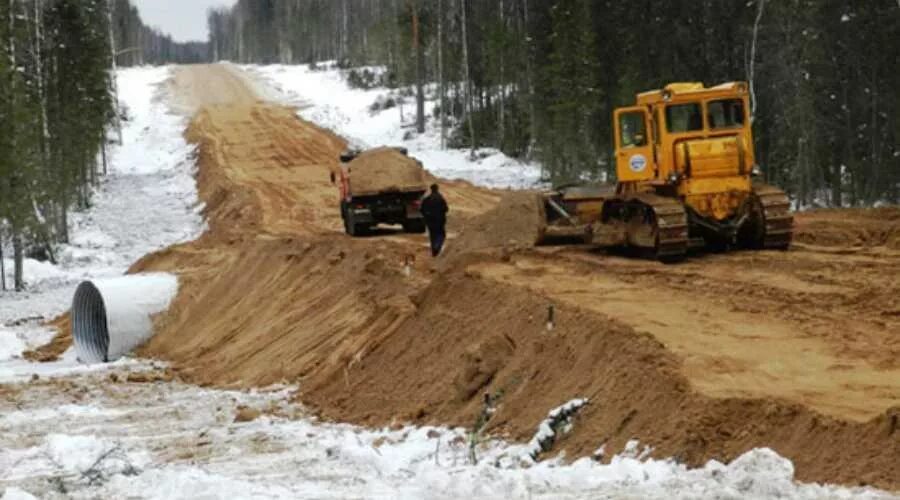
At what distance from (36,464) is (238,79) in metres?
96.1

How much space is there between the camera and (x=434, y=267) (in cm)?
2025

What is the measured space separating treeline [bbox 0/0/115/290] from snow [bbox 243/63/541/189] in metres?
13.2

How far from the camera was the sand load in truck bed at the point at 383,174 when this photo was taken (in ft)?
92.4

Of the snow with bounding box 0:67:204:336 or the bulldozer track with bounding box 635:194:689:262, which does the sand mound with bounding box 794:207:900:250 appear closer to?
the bulldozer track with bounding box 635:194:689:262

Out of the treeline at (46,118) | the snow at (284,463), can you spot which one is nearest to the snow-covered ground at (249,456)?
the snow at (284,463)

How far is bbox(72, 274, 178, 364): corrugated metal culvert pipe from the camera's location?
73.1 feet

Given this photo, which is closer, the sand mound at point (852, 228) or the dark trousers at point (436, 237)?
the sand mound at point (852, 228)

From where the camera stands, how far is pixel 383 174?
28.5 m

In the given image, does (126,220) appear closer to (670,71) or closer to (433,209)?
(670,71)

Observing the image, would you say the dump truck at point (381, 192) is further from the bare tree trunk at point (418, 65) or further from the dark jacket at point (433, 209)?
the bare tree trunk at point (418, 65)

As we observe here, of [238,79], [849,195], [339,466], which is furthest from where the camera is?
[238,79]

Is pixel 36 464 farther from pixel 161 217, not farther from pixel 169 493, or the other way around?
pixel 161 217

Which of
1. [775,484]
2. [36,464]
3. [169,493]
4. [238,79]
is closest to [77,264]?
[36,464]

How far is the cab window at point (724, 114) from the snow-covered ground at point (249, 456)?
8.08m
